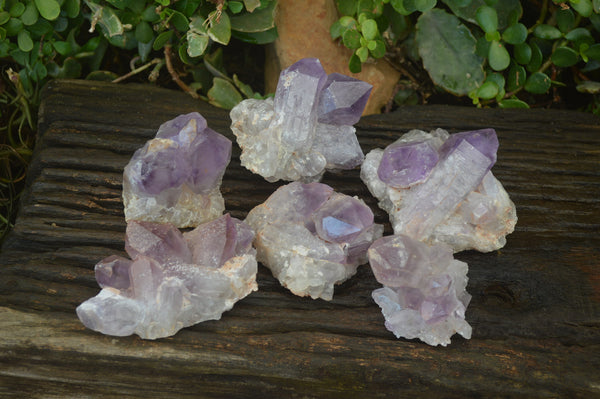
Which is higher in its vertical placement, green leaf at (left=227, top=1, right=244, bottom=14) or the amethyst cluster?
green leaf at (left=227, top=1, right=244, bottom=14)

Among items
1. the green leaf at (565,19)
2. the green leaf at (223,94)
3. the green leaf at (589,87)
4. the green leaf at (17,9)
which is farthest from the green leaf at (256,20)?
the green leaf at (589,87)

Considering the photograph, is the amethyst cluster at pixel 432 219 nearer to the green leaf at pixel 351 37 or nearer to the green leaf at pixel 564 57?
the green leaf at pixel 351 37

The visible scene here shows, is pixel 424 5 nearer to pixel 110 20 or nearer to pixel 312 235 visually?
pixel 312 235

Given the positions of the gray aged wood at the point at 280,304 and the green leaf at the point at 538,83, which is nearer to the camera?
the gray aged wood at the point at 280,304

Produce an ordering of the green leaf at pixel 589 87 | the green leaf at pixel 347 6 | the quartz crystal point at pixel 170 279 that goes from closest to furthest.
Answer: the quartz crystal point at pixel 170 279
the green leaf at pixel 347 6
the green leaf at pixel 589 87

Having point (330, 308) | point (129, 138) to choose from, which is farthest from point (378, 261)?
point (129, 138)

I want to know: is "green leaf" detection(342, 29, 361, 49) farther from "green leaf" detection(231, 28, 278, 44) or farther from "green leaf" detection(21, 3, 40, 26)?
"green leaf" detection(21, 3, 40, 26)

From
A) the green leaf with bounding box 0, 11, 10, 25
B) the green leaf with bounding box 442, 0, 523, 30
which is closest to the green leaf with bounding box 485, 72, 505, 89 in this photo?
the green leaf with bounding box 442, 0, 523, 30
